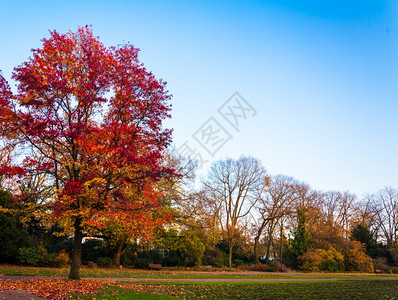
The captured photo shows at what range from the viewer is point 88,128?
457 inches

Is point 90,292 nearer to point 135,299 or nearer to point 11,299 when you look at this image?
point 135,299

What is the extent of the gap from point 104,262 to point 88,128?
14867mm

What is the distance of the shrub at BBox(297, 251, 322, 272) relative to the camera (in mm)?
33331

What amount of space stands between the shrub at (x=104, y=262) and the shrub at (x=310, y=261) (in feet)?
71.1

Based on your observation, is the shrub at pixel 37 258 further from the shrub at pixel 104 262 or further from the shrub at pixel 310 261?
the shrub at pixel 310 261

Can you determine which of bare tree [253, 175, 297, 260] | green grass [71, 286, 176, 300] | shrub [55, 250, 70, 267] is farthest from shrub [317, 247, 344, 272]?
green grass [71, 286, 176, 300]

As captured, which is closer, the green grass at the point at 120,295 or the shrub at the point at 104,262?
the green grass at the point at 120,295

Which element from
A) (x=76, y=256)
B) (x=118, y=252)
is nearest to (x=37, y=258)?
(x=118, y=252)

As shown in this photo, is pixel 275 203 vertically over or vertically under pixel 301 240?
over

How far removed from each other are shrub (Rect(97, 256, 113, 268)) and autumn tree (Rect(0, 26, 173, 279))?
10.7 m

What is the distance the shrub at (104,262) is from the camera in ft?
74.4

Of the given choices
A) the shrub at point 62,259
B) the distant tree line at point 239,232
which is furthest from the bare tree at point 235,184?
the shrub at point 62,259

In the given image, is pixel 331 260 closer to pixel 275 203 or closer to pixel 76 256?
pixel 275 203

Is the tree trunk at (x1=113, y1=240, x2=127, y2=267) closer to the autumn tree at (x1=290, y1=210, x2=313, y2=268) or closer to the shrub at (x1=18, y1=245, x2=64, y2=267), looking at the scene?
the shrub at (x1=18, y1=245, x2=64, y2=267)
